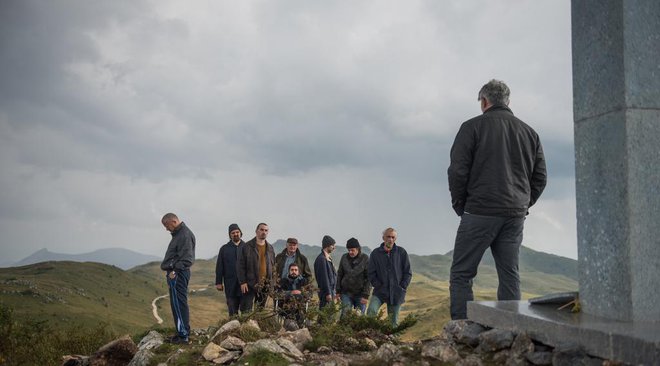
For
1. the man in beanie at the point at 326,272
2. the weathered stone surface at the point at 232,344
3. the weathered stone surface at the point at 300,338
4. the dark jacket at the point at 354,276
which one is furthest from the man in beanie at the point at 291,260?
the weathered stone surface at the point at 232,344

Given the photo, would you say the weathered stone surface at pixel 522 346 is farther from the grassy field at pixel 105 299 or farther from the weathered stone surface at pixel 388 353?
the grassy field at pixel 105 299

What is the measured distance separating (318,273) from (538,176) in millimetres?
7623

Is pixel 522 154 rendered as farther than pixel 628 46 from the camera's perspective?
Yes

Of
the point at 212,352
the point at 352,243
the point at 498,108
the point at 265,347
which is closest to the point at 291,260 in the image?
the point at 352,243

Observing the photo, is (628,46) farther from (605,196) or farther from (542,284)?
(542,284)

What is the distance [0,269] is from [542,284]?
273 ft

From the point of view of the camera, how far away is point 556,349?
508 cm

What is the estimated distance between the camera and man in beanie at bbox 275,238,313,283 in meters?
13.3

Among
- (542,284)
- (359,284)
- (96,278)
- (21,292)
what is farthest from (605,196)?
(542,284)

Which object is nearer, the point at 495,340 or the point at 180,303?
the point at 495,340

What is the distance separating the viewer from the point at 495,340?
5.71 meters

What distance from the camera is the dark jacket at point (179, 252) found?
11617mm

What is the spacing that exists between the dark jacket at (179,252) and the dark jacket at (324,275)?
320 cm

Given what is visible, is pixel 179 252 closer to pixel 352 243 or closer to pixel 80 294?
pixel 352 243
